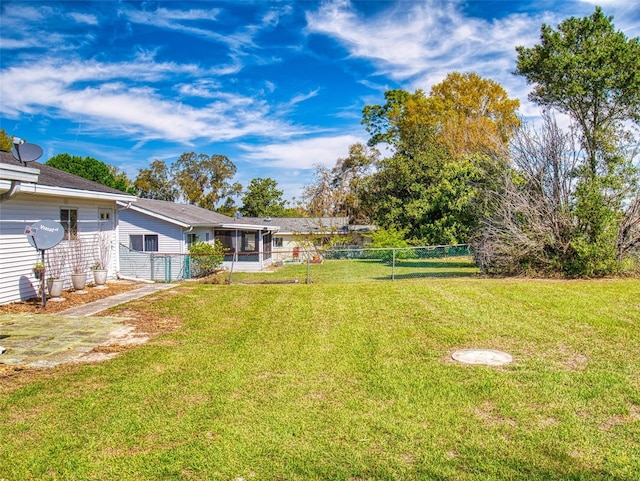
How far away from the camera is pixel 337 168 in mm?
43438

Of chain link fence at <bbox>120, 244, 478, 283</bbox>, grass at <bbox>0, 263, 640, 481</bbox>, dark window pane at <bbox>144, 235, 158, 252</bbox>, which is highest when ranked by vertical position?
dark window pane at <bbox>144, 235, 158, 252</bbox>

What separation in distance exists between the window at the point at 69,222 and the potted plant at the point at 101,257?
97cm

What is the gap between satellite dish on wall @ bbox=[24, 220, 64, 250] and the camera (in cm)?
945

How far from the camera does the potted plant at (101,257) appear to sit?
42.2ft

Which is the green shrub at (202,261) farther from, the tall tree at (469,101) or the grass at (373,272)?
the tall tree at (469,101)

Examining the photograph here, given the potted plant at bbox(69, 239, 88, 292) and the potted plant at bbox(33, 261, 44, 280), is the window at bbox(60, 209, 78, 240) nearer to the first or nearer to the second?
the potted plant at bbox(69, 239, 88, 292)

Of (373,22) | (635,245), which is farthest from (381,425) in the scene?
(373,22)

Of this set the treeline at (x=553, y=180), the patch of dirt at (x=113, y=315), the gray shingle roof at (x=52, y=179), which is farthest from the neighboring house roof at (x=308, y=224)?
the patch of dirt at (x=113, y=315)

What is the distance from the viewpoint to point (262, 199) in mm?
52719

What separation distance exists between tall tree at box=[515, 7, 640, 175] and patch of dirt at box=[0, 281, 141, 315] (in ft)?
51.0

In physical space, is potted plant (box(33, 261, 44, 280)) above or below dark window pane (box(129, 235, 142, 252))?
below

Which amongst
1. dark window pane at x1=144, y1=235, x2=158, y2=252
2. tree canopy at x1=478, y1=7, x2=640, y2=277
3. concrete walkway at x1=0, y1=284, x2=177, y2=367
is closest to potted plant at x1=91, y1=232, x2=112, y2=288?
concrete walkway at x1=0, y1=284, x2=177, y2=367

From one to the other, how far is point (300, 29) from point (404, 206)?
→ 55.8 feet

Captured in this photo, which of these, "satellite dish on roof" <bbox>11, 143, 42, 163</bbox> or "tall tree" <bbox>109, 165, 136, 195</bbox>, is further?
"tall tree" <bbox>109, 165, 136, 195</bbox>
